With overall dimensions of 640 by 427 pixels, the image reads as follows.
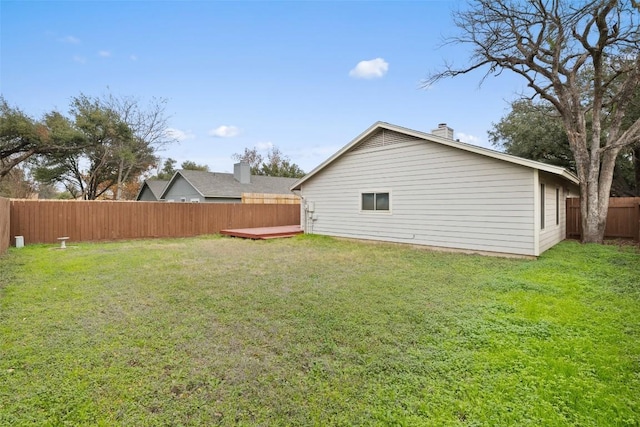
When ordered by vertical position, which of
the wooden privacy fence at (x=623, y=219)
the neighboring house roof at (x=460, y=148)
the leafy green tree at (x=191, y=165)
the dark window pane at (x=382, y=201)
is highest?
the leafy green tree at (x=191, y=165)

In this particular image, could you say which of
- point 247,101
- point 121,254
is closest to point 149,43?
point 247,101

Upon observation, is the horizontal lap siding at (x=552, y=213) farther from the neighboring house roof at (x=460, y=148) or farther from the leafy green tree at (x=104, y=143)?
the leafy green tree at (x=104, y=143)

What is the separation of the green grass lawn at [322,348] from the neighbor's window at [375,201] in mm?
4455

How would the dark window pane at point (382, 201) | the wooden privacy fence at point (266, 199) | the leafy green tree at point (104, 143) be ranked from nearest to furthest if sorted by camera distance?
the dark window pane at point (382, 201) → the wooden privacy fence at point (266, 199) → the leafy green tree at point (104, 143)

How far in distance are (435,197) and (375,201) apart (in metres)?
2.06

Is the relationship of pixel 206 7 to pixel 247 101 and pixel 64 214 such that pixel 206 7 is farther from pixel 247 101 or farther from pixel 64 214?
pixel 64 214

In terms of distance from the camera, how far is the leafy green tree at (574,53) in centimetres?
888

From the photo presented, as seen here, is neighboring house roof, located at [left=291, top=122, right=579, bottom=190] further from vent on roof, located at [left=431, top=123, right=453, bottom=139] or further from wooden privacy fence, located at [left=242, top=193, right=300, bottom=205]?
wooden privacy fence, located at [left=242, top=193, right=300, bottom=205]

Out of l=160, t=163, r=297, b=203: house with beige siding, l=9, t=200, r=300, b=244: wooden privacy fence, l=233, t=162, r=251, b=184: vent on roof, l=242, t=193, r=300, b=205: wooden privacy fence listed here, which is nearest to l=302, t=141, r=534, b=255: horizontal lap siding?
l=9, t=200, r=300, b=244: wooden privacy fence

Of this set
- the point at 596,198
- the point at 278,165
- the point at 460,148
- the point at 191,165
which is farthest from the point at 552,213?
the point at 191,165

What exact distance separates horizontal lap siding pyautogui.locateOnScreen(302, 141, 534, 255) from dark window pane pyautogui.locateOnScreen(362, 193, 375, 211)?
0.18m

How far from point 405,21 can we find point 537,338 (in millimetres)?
10629

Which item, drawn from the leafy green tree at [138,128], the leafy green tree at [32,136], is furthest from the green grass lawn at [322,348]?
the leafy green tree at [138,128]

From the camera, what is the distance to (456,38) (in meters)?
10.9
